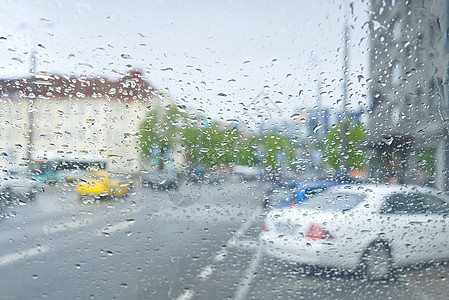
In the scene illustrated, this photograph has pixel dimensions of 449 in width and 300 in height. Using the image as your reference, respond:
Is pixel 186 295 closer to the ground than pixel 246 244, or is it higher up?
closer to the ground

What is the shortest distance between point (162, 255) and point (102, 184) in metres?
0.60

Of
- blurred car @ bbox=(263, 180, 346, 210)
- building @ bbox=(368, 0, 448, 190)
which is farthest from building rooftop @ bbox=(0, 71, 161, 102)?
building @ bbox=(368, 0, 448, 190)

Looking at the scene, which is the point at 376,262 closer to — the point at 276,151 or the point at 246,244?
the point at 246,244

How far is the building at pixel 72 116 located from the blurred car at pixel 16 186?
79 mm

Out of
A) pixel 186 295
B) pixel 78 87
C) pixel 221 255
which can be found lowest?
pixel 186 295

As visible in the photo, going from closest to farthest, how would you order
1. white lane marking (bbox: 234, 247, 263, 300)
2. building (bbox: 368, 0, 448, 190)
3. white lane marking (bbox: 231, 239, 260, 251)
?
white lane marking (bbox: 234, 247, 263, 300) < white lane marking (bbox: 231, 239, 260, 251) < building (bbox: 368, 0, 448, 190)

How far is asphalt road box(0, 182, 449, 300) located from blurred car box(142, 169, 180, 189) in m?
0.05

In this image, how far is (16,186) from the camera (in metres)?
2.38

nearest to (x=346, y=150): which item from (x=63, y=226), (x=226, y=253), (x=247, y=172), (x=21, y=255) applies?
(x=247, y=172)

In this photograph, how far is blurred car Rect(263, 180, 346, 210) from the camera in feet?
7.41

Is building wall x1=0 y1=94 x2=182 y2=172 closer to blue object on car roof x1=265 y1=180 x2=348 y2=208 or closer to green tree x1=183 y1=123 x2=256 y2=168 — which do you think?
green tree x1=183 y1=123 x2=256 y2=168

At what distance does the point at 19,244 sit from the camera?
7.50ft

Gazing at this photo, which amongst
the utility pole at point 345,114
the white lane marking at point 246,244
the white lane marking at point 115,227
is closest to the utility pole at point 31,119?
the white lane marking at point 115,227

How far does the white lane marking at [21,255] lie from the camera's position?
88.6 inches
